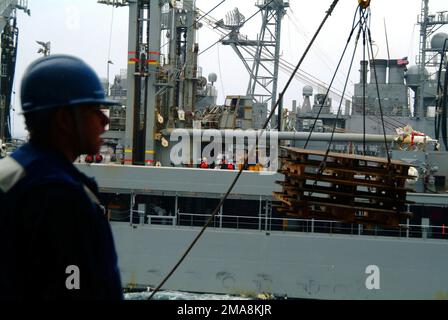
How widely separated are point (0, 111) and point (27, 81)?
17.8 meters

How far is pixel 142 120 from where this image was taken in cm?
1728

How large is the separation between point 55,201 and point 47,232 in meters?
0.08

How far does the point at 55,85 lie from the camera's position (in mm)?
1626

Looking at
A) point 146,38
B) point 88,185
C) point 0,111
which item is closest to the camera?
point 88,185

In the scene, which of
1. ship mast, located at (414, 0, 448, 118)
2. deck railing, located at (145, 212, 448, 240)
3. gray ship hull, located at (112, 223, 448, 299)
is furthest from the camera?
ship mast, located at (414, 0, 448, 118)

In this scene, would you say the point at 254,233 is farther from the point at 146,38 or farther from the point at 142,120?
the point at 146,38

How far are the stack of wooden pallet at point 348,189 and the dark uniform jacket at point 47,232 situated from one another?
17.0 ft

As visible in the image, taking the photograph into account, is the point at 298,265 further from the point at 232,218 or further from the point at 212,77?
the point at 212,77

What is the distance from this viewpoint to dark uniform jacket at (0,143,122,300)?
4.96 ft

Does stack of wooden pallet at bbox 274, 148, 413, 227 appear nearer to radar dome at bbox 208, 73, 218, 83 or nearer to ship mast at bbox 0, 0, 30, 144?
ship mast at bbox 0, 0, 30, 144

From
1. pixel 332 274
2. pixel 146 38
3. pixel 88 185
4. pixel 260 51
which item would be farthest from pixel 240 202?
pixel 88 185

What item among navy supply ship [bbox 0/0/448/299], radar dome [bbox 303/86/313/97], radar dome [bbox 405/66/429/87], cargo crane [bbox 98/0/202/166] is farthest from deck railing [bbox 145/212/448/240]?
radar dome [bbox 405/66/429/87]

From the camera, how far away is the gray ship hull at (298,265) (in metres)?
14.1

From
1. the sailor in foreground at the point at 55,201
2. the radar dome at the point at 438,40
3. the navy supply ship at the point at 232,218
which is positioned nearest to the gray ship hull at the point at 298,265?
the navy supply ship at the point at 232,218
